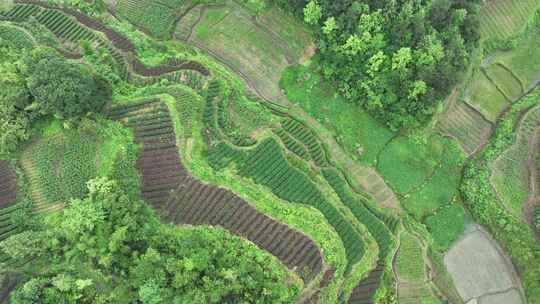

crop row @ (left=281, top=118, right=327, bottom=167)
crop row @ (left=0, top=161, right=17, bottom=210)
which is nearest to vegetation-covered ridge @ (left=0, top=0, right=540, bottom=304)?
crop row @ (left=0, top=161, right=17, bottom=210)

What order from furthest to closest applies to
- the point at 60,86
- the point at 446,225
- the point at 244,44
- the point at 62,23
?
1. the point at 244,44
2. the point at 62,23
3. the point at 446,225
4. the point at 60,86

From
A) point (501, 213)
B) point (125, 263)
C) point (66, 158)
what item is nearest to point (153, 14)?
point (66, 158)

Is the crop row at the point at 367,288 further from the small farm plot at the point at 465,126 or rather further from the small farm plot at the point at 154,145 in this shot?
the small farm plot at the point at 154,145

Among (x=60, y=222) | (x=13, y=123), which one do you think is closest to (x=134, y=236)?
(x=60, y=222)

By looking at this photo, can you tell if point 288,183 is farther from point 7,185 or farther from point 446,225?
point 7,185

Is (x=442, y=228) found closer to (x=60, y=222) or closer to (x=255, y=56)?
(x=255, y=56)

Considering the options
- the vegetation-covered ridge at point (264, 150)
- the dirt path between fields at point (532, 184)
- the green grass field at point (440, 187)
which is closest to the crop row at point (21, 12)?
the vegetation-covered ridge at point (264, 150)

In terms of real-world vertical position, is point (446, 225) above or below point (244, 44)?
below
